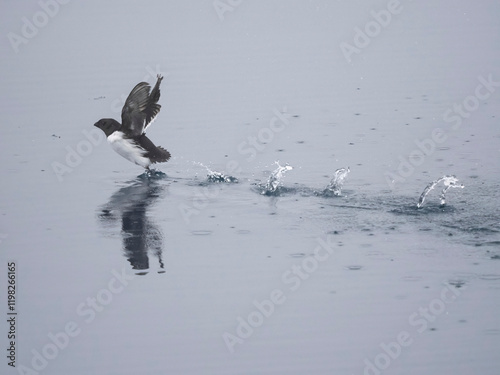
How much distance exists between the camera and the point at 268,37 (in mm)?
21281

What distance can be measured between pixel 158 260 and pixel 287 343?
2.33 meters

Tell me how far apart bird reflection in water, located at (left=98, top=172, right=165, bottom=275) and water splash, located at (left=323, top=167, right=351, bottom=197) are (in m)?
2.19

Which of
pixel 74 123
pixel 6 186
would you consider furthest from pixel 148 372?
pixel 74 123

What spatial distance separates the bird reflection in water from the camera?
11023 millimetres

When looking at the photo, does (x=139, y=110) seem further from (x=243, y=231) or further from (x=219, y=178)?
(x=243, y=231)

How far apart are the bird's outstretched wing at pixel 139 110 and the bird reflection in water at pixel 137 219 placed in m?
0.69

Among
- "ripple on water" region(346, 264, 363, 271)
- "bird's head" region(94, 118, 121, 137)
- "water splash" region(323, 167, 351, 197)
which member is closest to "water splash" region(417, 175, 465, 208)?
"water splash" region(323, 167, 351, 197)

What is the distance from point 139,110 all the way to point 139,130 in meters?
0.28

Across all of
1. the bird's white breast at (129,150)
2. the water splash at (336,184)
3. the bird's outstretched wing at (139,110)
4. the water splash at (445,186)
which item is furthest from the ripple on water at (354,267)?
the bird's outstretched wing at (139,110)

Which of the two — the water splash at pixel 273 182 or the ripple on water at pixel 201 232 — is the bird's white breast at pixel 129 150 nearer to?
the water splash at pixel 273 182

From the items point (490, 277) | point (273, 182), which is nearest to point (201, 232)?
point (273, 182)

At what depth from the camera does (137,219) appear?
12188 mm

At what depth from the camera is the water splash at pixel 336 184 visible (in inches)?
499

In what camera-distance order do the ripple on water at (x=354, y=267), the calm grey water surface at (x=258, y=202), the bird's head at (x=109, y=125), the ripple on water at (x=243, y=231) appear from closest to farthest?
the calm grey water surface at (x=258, y=202) < the ripple on water at (x=354, y=267) < the ripple on water at (x=243, y=231) < the bird's head at (x=109, y=125)
